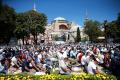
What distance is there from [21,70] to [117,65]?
3.91 m

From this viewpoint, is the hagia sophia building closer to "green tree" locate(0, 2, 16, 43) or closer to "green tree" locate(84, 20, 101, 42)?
"green tree" locate(84, 20, 101, 42)

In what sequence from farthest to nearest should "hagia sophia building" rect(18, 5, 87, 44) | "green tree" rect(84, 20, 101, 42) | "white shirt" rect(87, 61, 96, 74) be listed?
"hagia sophia building" rect(18, 5, 87, 44)
"green tree" rect(84, 20, 101, 42)
"white shirt" rect(87, 61, 96, 74)

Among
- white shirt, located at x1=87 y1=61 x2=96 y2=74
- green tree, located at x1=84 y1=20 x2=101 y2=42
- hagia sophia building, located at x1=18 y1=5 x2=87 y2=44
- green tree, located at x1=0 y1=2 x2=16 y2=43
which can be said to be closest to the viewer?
white shirt, located at x1=87 y1=61 x2=96 y2=74

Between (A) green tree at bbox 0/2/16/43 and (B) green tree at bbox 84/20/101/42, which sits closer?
(A) green tree at bbox 0/2/16/43

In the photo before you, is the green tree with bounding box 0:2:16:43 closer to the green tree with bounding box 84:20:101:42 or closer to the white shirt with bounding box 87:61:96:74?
the white shirt with bounding box 87:61:96:74

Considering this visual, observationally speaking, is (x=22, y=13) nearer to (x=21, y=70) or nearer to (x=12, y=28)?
(x=12, y=28)

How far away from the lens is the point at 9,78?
31.0ft

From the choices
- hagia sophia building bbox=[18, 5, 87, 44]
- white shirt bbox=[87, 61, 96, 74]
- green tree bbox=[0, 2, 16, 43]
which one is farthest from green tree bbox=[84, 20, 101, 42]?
white shirt bbox=[87, 61, 96, 74]

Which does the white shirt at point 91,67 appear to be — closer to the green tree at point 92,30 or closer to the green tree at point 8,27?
the green tree at point 8,27

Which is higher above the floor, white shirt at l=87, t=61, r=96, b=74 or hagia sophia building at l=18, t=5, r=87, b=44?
hagia sophia building at l=18, t=5, r=87, b=44

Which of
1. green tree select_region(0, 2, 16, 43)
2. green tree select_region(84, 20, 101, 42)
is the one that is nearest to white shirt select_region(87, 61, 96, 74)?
green tree select_region(0, 2, 16, 43)

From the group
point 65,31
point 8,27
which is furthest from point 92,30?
point 65,31

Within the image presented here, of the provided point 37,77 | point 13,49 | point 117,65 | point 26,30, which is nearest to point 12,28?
point 26,30

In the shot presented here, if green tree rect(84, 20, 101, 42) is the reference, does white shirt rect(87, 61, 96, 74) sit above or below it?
below
